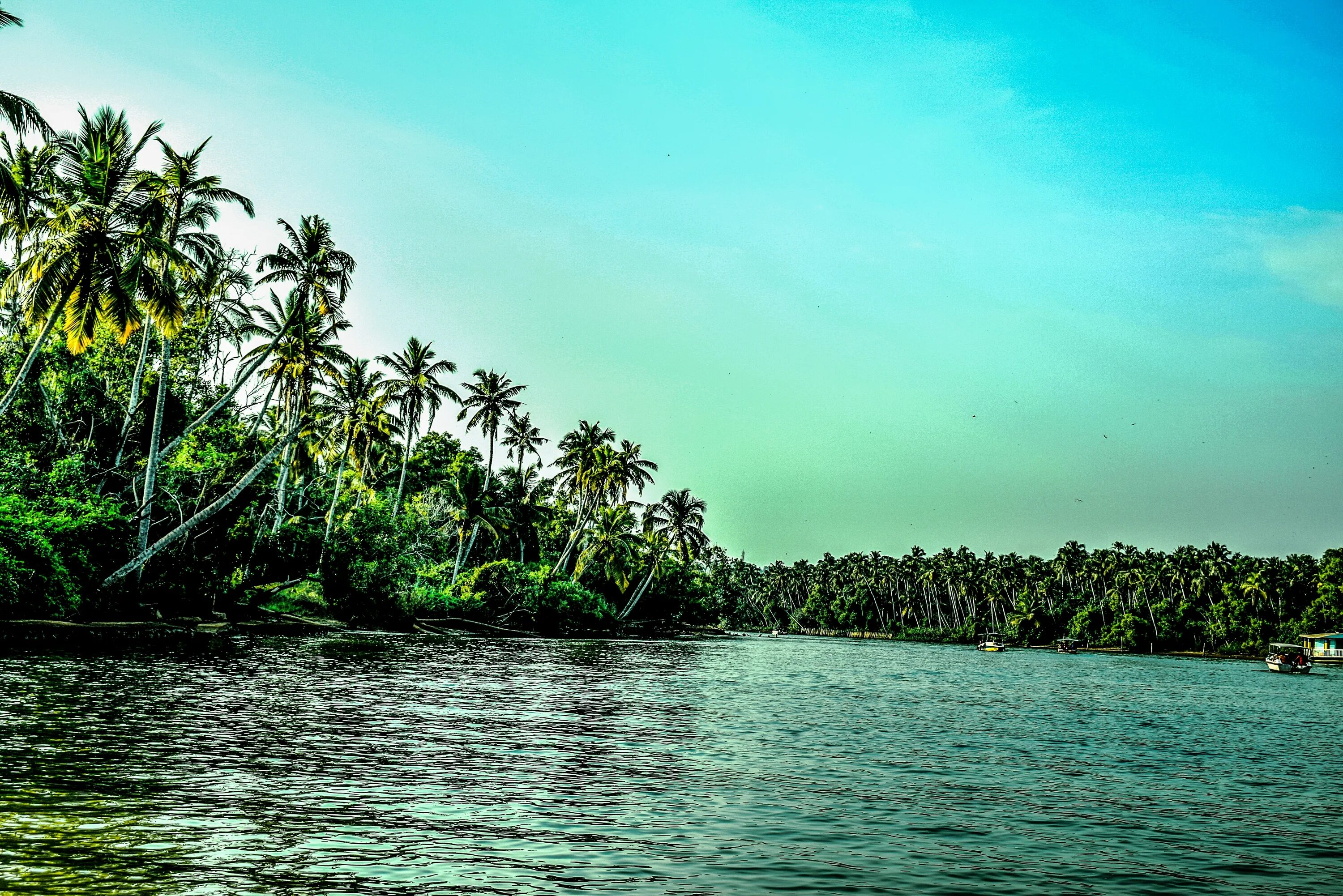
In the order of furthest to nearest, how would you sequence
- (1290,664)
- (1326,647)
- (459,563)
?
(1326,647), (459,563), (1290,664)

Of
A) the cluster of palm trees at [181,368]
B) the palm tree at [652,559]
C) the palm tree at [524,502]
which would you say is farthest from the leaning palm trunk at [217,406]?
the palm tree at [652,559]

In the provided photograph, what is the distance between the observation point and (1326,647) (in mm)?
90500

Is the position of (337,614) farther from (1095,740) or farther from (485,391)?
(1095,740)

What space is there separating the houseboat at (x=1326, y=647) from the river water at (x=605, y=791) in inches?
2491

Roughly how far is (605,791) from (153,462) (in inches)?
1402

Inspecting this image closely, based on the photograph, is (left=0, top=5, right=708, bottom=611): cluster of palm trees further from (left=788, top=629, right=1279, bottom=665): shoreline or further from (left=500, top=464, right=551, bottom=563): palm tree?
(left=788, top=629, right=1279, bottom=665): shoreline

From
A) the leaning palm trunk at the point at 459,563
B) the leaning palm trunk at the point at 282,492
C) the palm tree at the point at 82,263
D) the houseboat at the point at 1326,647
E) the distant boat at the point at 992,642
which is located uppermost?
the palm tree at the point at 82,263

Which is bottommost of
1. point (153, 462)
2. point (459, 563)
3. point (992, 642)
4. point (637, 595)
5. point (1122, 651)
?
point (992, 642)

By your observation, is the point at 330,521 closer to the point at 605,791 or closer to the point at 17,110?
the point at 17,110

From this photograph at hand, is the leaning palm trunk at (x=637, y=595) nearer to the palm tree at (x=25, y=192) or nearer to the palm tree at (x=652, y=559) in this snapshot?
the palm tree at (x=652, y=559)

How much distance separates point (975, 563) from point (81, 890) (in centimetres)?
17904

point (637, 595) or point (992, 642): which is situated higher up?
point (637, 595)

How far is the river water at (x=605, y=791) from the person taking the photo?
10.7 metres

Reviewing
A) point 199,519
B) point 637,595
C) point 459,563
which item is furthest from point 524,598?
point 199,519
